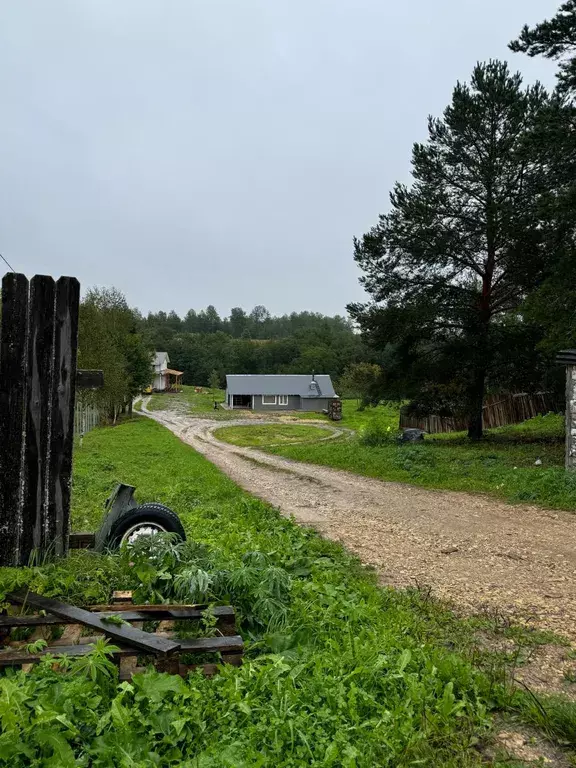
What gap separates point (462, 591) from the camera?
558 cm

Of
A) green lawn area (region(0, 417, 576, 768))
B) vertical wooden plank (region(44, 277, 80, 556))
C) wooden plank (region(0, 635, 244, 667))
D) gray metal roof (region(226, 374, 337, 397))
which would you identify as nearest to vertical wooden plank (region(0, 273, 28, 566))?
vertical wooden plank (region(44, 277, 80, 556))

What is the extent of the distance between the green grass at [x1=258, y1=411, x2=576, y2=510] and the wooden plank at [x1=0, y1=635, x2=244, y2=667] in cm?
835

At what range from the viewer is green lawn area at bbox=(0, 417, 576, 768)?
2611 millimetres

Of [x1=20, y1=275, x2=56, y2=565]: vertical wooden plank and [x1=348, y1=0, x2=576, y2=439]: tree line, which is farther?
[x1=348, y1=0, x2=576, y2=439]: tree line

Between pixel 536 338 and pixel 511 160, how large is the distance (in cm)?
605

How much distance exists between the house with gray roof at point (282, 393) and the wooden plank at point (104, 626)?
49.1 metres

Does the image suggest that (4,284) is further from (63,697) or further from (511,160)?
(511,160)

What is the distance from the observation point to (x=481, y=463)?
14.4 m

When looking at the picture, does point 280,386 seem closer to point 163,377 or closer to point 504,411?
point 163,377

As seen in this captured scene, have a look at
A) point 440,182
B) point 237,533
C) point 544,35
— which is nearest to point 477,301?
point 440,182

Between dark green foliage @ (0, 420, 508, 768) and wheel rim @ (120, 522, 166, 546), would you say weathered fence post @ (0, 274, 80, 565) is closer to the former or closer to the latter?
dark green foliage @ (0, 420, 508, 768)

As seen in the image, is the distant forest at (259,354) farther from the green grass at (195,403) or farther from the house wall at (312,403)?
the house wall at (312,403)

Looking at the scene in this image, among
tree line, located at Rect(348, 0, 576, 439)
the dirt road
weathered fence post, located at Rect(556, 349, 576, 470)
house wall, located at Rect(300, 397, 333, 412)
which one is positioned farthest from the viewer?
house wall, located at Rect(300, 397, 333, 412)

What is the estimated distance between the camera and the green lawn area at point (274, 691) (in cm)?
261
